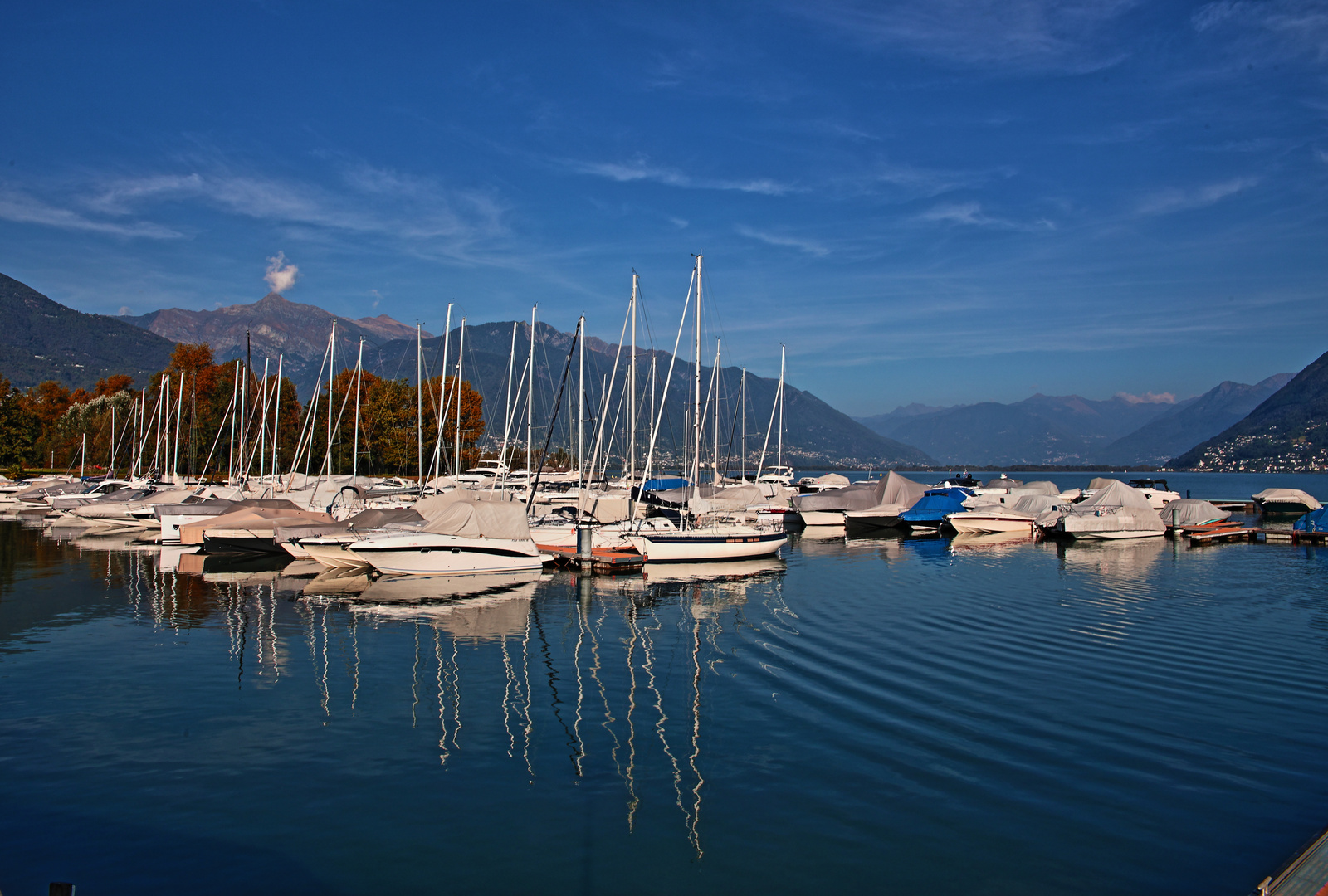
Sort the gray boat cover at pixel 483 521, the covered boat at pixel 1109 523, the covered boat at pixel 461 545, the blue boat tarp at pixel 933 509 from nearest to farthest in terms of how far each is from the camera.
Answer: the covered boat at pixel 461 545, the gray boat cover at pixel 483 521, the covered boat at pixel 1109 523, the blue boat tarp at pixel 933 509

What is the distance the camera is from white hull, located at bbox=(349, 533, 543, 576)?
3472 cm

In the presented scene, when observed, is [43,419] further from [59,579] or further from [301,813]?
[301,813]

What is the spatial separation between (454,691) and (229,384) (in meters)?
98.7

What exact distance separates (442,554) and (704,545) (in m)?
13.3

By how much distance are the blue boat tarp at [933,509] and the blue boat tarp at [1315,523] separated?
21.0m

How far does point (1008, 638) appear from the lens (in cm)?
2348

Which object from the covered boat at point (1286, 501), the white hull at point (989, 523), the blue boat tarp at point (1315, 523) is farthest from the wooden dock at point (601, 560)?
the covered boat at point (1286, 501)

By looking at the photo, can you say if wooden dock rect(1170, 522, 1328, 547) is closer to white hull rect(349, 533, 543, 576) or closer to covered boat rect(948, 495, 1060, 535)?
covered boat rect(948, 495, 1060, 535)

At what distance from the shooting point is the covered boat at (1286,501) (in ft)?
251

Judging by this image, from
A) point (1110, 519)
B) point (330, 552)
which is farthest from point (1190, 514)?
point (330, 552)

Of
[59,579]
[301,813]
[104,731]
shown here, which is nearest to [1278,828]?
[301,813]

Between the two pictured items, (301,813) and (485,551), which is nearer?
(301,813)

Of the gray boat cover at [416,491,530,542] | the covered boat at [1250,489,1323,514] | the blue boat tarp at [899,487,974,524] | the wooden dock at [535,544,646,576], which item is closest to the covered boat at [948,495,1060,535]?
the blue boat tarp at [899,487,974,524]

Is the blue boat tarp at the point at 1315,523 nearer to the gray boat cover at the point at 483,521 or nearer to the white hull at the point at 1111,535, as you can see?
the white hull at the point at 1111,535
